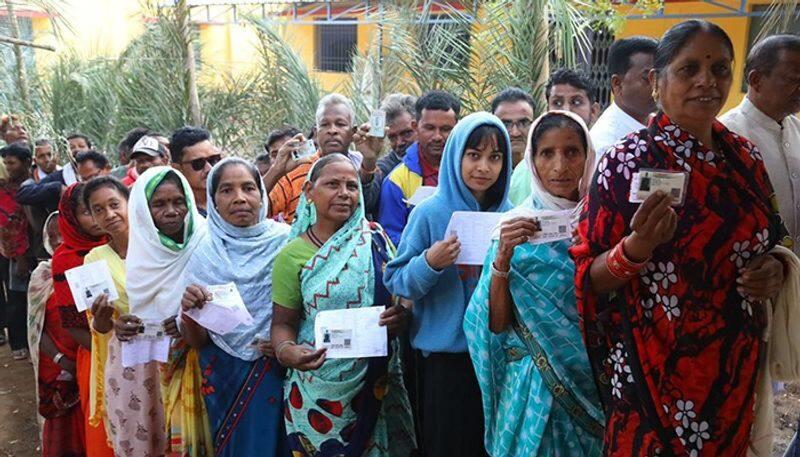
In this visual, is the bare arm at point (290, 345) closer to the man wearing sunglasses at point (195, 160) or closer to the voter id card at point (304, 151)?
the man wearing sunglasses at point (195, 160)

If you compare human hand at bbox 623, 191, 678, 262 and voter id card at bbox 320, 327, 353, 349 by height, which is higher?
human hand at bbox 623, 191, 678, 262

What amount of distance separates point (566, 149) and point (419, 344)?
98 centimetres

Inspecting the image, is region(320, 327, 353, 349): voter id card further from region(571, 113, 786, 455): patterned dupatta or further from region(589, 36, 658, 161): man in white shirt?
region(589, 36, 658, 161): man in white shirt

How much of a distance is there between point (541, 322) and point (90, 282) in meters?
2.15

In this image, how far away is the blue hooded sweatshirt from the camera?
2680 millimetres

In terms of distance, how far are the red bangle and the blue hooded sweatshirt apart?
33.0 inches

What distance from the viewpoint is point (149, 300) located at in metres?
3.30

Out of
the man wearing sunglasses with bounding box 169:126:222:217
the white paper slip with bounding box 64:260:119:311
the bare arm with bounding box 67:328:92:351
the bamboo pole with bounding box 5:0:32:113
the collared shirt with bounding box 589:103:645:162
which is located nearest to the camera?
the collared shirt with bounding box 589:103:645:162

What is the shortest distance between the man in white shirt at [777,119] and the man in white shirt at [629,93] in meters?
0.46

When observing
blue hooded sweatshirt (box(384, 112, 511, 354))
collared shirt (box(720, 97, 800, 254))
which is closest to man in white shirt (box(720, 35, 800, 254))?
collared shirt (box(720, 97, 800, 254))

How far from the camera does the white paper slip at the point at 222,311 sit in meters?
2.82

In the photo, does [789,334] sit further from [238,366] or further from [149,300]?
[149,300]

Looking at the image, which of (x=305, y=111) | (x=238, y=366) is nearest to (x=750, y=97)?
(x=238, y=366)

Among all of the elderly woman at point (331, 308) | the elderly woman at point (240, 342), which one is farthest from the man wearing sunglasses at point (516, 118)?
the elderly woman at point (240, 342)
